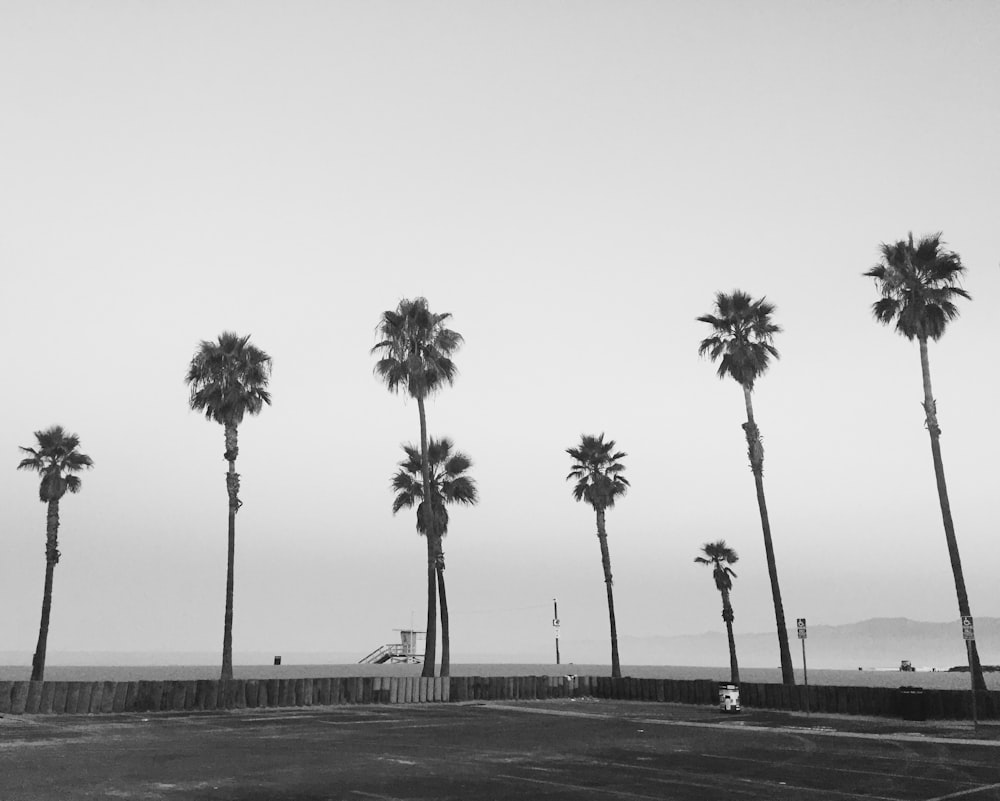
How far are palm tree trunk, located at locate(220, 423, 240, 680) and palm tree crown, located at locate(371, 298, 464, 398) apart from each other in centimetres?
877

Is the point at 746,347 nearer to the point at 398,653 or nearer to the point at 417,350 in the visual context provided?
the point at 417,350

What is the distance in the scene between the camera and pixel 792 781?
15625mm

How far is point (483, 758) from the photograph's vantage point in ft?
62.3

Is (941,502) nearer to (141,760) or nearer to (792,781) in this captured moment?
(792,781)

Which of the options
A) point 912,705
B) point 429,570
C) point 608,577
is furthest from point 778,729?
point 608,577

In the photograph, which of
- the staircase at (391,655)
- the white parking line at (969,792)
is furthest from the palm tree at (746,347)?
the staircase at (391,655)

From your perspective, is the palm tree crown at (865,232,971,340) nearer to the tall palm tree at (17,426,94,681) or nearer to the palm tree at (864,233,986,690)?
the palm tree at (864,233,986,690)

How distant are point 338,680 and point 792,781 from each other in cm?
2609

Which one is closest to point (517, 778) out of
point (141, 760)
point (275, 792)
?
point (275, 792)

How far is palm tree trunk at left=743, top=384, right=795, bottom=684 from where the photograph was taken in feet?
132

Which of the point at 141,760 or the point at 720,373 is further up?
the point at 720,373

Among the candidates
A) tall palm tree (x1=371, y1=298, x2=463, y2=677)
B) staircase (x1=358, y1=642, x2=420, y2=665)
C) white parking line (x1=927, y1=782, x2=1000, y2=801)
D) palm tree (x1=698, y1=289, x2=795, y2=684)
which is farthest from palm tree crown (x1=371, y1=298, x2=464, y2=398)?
staircase (x1=358, y1=642, x2=420, y2=665)

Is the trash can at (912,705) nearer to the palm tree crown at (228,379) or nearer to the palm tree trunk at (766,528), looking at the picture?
the palm tree trunk at (766,528)

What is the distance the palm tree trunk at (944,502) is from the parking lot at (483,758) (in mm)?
5816
